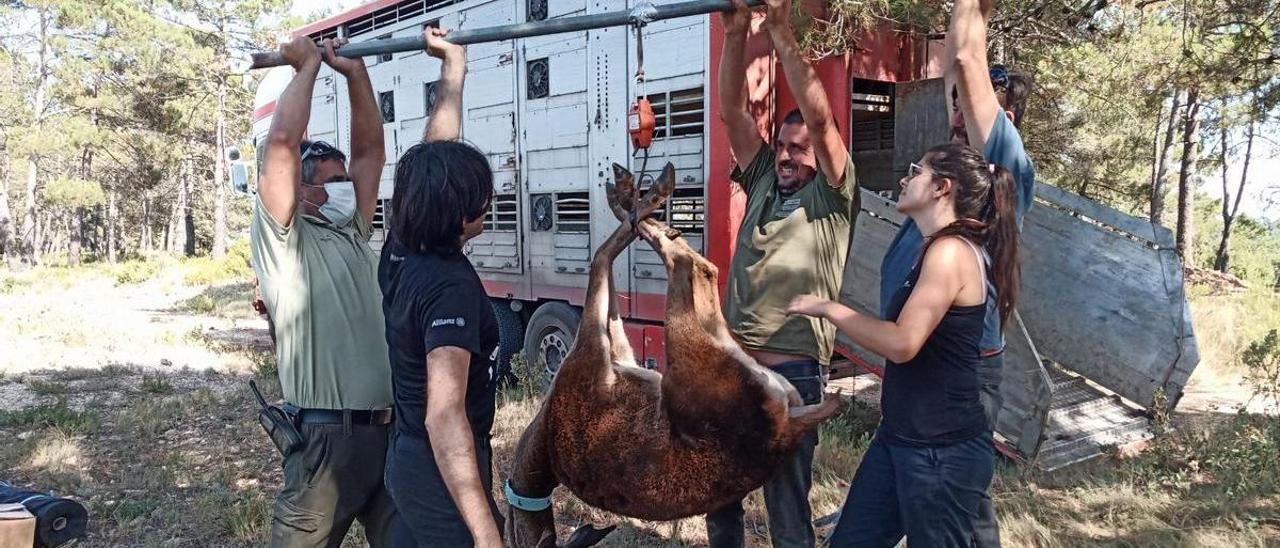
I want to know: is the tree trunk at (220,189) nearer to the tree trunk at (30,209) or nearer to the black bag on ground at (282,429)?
the tree trunk at (30,209)

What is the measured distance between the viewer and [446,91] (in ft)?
9.52

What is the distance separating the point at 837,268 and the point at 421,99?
555 centimetres

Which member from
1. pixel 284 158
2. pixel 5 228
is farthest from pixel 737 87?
pixel 5 228

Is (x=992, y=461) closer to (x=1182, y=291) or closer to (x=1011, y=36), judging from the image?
(x=1182, y=291)

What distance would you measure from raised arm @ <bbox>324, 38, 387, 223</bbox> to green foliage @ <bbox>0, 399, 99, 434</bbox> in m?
4.93

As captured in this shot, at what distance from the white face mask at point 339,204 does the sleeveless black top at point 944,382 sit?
1849 millimetres

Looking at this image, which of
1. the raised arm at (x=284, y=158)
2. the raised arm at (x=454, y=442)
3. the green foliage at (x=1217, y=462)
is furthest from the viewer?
the green foliage at (x=1217, y=462)

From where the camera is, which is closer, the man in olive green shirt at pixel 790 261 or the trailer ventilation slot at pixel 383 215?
the man in olive green shirt at pixel 790 261

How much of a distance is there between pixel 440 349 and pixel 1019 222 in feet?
6.08

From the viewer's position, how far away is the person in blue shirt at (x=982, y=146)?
255cm

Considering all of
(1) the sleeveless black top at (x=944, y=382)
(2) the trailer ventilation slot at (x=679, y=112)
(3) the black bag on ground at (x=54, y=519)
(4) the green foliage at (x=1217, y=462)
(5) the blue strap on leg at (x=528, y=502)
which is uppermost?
(2) the trailer ventilation slot at (x=679, y=112)

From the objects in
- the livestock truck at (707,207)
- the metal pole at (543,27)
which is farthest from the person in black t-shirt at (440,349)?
the livestock truck at (707,207)

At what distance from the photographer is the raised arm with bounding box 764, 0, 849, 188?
108 inches

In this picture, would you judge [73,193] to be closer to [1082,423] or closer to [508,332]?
[508,332]
